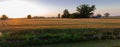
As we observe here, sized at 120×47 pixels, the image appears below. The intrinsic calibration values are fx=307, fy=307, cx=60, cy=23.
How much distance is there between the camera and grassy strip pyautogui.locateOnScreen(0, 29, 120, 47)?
18.9 meters

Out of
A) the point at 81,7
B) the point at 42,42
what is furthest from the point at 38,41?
the point at 81,7

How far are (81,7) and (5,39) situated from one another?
44.6 meters

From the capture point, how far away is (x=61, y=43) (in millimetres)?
19984

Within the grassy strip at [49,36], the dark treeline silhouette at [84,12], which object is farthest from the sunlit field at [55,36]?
the dark treeline silhouette at [84,12]

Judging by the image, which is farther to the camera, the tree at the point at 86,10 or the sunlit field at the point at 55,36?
the tree at the point at 86,10

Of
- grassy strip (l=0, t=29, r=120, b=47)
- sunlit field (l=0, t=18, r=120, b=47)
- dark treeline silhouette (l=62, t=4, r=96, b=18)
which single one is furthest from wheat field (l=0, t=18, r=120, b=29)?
dark treeline silhouette (l=62, t=4, r=96, b=18)

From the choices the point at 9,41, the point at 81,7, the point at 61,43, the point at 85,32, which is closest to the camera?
the point at 9,41

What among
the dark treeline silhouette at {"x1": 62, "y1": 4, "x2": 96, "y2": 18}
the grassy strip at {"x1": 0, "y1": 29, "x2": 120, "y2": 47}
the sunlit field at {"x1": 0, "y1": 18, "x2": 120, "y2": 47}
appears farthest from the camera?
the dark treeline silhouette at {"x1": 62, "y1": 4, "x2": 96, "y2": 18}

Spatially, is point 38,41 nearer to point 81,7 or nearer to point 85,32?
point 85,32

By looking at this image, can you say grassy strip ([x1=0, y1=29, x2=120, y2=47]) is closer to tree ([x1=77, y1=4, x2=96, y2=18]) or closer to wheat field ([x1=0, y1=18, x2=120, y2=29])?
wheat field ([x1=0, y1=18, x2=120, y2=29])

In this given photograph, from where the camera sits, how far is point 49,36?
20484mm

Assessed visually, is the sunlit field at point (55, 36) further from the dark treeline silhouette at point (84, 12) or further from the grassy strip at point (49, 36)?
the dark treeline silhouette at point (84, 12)

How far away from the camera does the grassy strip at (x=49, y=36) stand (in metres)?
18.9

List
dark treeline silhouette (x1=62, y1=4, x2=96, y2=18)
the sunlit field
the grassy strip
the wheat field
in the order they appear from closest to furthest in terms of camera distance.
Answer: the grassy strip < the sunlit field < the wheat field < dark treeline silhouette (x1=62, y1=4, x2=96, y2=18)
